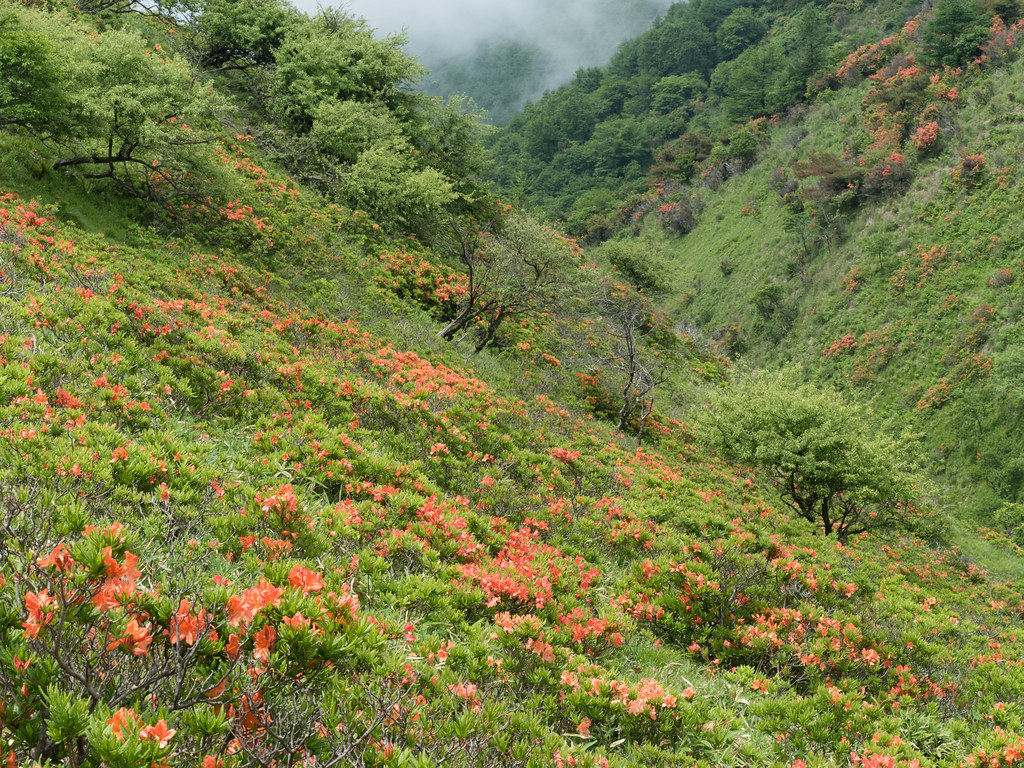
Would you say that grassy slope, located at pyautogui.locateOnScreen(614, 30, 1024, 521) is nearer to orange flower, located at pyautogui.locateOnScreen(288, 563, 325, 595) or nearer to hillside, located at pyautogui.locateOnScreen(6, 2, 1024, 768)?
hillside, located at pyautogui.locateOnScreen(6, 2, 1024, 768)

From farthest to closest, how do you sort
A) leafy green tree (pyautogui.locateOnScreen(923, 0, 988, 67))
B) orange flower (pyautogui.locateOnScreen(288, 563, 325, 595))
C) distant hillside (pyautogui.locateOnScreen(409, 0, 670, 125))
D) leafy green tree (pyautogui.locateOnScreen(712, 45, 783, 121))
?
distant hillside (pyautogui.locateOnScreen(409, 0, 670, 125)) < leafy green tree (pyautogui.locateOnScreen(712, 45, 783, 121)) < leafy green tree (pyautogui.locateOnScreen(923, 0, 988, 67)) < orange flower (pyautogui.locateOnScreen(288, 563, 325, 595))

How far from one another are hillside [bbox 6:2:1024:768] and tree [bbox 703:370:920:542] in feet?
0.64

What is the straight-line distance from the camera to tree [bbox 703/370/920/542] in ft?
36.2

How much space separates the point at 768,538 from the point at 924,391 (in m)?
22.2

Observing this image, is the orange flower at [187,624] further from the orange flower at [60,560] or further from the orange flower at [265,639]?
the orange flower at [60,560]

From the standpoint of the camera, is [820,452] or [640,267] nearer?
[820,452]

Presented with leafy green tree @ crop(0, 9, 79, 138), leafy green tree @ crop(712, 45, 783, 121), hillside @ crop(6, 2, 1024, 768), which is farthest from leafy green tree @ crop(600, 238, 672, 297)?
leafy green tree @ crop(712, 45, 783, 121)

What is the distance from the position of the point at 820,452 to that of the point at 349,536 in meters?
10.7

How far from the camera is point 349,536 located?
4555mm

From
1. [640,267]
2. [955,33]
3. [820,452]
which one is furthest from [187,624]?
[955,33]

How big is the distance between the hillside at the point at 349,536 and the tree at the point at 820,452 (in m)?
0.20

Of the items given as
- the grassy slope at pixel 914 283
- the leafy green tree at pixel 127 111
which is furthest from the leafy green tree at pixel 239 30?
the grassy slope at pixel 914 283

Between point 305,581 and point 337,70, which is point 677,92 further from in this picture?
point 305,581

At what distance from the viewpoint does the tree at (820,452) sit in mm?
11047
